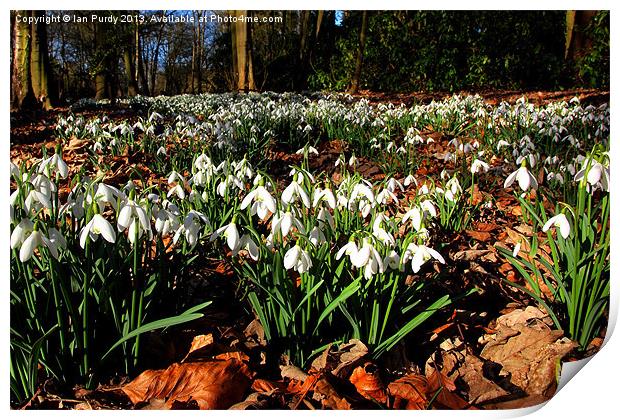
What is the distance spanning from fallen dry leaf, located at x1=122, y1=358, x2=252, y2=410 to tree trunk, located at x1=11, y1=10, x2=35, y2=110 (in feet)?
2.47

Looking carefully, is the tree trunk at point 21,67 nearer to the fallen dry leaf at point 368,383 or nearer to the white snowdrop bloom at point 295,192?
the white snowdrop bloom at point 295,192

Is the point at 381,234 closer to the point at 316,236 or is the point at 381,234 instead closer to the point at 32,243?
the point at 316,236

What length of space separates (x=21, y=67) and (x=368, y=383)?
3.54ft

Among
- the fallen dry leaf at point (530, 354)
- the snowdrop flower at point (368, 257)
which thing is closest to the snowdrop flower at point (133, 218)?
the snowdrop flower at point (368, 257)

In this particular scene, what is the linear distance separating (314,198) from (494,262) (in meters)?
0.56

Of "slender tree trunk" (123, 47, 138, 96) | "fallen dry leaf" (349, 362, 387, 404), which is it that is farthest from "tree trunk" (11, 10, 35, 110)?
"fallen dry leaf" (349, 362, 387, 404)

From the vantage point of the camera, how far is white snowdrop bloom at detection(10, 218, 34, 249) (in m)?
0.77

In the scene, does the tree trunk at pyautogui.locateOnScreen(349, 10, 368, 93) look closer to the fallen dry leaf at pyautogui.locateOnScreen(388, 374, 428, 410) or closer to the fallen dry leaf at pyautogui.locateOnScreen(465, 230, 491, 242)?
the fallen dry leaf at pyautogui.locateOnScreen(465, 230, 491, 242)

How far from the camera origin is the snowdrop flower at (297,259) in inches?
33.4

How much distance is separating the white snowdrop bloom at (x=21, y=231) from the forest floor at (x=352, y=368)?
0.30 m

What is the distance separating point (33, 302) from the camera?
33.6 inches

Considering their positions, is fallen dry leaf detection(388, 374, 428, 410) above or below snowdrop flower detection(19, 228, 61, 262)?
below

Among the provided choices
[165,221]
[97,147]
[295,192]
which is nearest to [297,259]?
[295,192]

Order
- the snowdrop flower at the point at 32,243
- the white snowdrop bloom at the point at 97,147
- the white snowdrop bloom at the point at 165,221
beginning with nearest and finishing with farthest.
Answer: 1. the snowdrop flower at the point at 32,243
2. the white snowdrop bloom at the point at 165,221
3. the white snowdrop bloom at the point at 97,147
